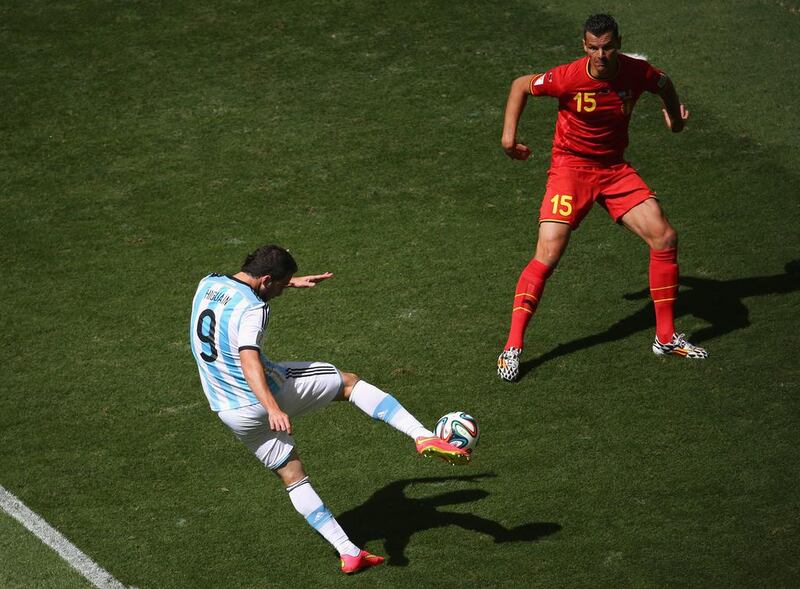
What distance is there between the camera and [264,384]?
583 cm

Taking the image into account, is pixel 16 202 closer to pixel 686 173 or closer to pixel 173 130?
pixel 173 130

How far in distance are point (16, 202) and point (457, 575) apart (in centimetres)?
641

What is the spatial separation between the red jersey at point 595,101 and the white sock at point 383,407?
2794 millimetres

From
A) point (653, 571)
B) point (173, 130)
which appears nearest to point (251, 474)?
point (653, 571)

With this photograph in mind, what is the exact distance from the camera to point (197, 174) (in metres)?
10.9

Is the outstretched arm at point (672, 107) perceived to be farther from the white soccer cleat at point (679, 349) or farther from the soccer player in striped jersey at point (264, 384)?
the soccer player in striped jersey at point (264, 384)

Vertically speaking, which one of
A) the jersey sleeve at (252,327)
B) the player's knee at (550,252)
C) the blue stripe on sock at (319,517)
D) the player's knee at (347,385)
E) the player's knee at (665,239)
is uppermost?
the jersey sleeve at (252,327)

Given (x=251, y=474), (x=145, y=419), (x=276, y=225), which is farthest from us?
(x=276, y=225)

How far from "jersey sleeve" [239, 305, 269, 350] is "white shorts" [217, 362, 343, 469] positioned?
38 cm

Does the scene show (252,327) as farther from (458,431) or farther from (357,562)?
(357,562)

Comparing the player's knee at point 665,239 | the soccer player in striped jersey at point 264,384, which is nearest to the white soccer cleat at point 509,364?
the player's knee at point 665,239

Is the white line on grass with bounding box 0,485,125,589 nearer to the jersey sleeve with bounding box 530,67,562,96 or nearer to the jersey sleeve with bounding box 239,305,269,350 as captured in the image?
the jersey sleeve with bounding box 239,305,269,350

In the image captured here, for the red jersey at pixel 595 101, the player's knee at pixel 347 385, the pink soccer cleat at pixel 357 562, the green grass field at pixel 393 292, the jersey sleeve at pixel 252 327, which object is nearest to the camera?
the jersey sleeve at pixel 252 327

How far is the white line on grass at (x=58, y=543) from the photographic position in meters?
6.42
